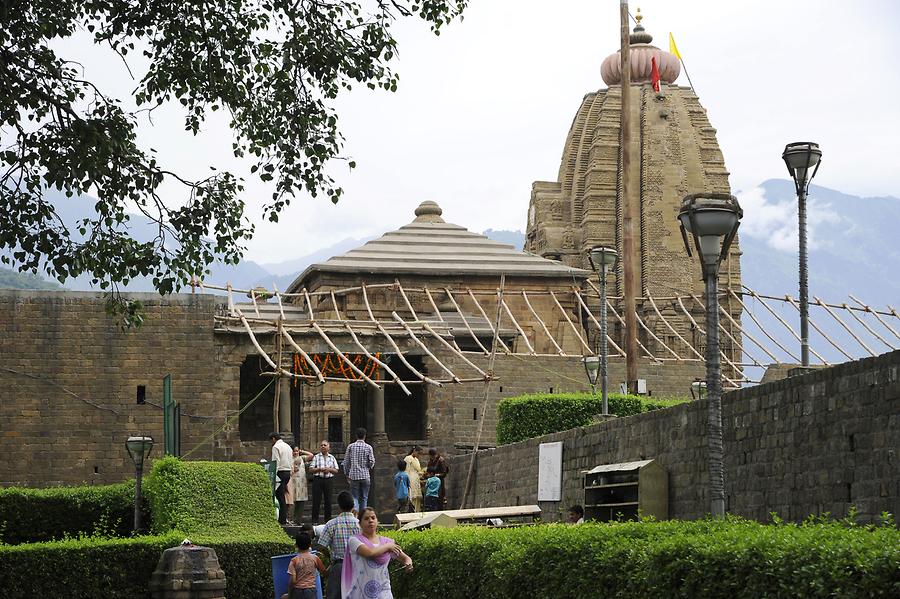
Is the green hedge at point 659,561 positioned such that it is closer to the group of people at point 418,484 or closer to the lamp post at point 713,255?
the lamp post at point 713,255

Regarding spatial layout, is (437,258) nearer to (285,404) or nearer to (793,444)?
(285,404)

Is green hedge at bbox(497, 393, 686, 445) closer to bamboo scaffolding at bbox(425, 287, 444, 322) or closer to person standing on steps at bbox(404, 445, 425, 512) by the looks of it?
person standing on steps at bbox(404, 445, 425, 512)

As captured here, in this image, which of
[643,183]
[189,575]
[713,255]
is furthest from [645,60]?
[713,255]

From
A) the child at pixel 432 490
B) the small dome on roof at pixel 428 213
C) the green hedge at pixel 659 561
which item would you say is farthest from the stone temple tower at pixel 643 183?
the green hedge at pixel 659 561

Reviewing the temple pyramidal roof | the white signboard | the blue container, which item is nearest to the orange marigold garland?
the temple pyramidal roof

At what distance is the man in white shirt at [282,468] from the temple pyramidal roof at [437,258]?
58.3 ft

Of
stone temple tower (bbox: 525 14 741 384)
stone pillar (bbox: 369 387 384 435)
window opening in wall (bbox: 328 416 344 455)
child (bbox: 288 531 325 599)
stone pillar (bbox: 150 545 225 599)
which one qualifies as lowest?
stone pillar (bbox: 150 545 225 599)

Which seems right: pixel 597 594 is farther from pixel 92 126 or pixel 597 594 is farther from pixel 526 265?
pixel 526 265

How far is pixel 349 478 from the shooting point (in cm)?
2086

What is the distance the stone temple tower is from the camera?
47.8 m

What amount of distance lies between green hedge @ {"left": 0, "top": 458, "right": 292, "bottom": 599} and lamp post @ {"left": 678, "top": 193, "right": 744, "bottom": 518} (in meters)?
7.66

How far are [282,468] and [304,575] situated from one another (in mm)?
8440

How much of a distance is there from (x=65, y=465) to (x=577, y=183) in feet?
85.7

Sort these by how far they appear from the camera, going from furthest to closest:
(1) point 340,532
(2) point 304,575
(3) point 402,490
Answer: (3) point 402,490 → (2) point 304,575 → (1) point 340,532
